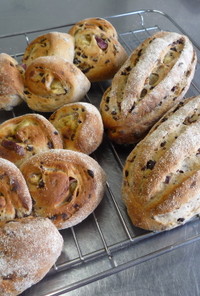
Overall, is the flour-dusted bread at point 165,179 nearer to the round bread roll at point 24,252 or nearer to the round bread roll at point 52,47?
the round bread roll at point 24,252

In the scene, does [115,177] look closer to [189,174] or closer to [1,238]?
[189,174]

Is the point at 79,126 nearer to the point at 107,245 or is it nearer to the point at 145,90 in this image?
the point at 145,90

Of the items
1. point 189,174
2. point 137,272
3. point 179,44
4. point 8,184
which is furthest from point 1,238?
point 179,44

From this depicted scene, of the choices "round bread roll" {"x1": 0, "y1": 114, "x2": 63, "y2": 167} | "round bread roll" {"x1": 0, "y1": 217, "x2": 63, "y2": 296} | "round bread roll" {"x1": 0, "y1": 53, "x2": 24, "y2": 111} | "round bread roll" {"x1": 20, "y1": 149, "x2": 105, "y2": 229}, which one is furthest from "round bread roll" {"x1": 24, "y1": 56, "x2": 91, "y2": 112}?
"round bread roll" {"x1": 0, "y1": 217, "x2": 63, "y2": 296}

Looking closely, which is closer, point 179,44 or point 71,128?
point 71,128

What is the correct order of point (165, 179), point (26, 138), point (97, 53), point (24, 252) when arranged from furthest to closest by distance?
point (97, 53) < point (26, 138) < point (165, 179) < point (24, 252)

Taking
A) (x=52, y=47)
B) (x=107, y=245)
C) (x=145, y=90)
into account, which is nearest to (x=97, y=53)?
(x=52, y=47)

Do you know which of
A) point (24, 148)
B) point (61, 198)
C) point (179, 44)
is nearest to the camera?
point (61, 198)
